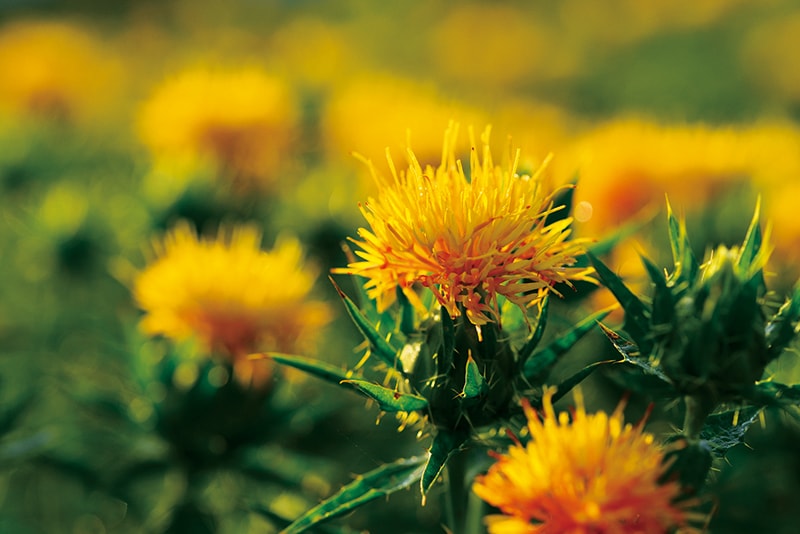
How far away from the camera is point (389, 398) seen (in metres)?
1.20

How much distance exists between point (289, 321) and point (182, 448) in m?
0.36

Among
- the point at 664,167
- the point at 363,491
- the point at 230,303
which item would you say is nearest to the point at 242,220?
the point at 230,303

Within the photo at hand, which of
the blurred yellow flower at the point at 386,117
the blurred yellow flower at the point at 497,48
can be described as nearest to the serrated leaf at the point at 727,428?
the blurred yellow flower at the point at 386,117

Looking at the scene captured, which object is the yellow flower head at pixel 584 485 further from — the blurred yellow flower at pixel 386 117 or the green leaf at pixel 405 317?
the blurred yellow flower at pixel 386 117

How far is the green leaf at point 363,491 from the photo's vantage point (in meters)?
1.17

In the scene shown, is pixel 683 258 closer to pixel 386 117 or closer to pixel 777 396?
pixel 777 396

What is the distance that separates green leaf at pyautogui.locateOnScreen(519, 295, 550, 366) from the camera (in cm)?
123

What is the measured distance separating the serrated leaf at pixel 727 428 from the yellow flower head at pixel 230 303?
105cm

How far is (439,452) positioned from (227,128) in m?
2.31

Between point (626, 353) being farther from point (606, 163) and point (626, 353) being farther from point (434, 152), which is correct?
point (434, 152)

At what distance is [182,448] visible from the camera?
1.99 m

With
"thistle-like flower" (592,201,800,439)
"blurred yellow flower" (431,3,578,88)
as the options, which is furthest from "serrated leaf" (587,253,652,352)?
"blurred yellow flower" (431,3,578,88)

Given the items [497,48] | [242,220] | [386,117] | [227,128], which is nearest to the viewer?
[242,220]

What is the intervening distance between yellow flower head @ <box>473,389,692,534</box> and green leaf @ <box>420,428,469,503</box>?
105mm
